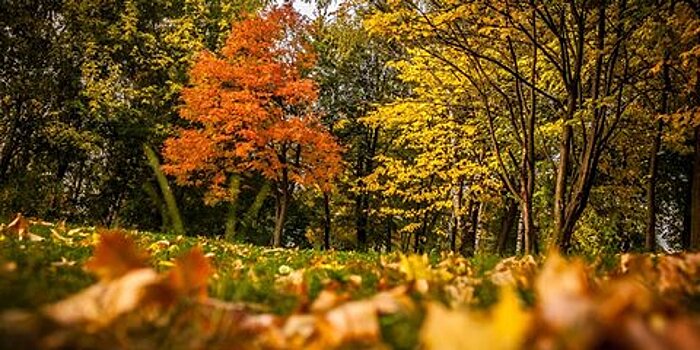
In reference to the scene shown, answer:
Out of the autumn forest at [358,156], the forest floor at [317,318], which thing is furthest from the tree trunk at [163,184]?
the forest floor at [317,318]

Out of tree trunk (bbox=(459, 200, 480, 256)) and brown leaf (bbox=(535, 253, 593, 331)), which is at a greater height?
brown leaf (bbox=(535, 253, 593, 331))

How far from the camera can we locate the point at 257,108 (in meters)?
19.3

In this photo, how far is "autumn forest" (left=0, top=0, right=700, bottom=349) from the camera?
1.40 metres

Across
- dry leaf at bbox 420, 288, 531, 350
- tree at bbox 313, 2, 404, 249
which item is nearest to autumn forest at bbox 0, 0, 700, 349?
dry leaf at bbox 420, 288, 531, 350

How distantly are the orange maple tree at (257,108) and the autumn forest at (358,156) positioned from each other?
92mm

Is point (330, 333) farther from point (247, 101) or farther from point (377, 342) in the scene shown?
point (247, 101)

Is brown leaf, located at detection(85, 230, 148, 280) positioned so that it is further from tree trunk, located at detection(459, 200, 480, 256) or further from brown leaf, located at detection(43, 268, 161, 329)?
tree trunk, located at detection(459, 200, 480, 256)

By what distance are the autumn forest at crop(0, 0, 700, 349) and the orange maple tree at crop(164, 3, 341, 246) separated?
9 centimetres

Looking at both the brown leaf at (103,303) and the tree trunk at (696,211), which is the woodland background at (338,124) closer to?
the tree trunk at (696,211)

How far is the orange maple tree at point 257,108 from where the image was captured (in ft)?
63.7

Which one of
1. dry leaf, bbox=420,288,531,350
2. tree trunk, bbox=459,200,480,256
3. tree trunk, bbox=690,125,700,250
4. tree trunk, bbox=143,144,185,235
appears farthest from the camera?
tree trunk, bbox=459,200,480,256

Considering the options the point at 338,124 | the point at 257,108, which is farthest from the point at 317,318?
the point at 338,124

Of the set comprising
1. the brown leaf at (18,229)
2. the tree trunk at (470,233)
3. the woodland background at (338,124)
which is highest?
the woodland background at (338,124)

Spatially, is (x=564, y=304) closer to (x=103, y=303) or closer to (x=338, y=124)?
(x=103, y=303)
